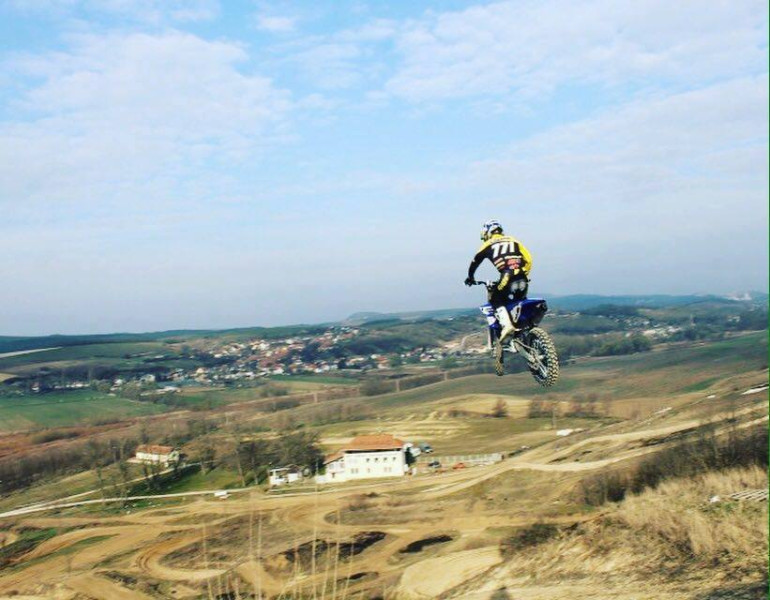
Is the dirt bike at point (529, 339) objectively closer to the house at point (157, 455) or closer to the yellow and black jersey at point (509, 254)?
the yellow and black jersey at point (509, 254)

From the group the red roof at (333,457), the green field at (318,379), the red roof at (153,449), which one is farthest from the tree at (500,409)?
the green field at (318,379)

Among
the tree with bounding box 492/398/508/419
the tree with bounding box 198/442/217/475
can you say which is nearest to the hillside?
the tree with bounding box 492/398/508/419

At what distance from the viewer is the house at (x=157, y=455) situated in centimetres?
8031

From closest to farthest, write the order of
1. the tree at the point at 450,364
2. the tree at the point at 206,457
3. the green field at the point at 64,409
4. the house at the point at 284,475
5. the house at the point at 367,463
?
1. the house at the point at 284,475
2. the house at the point at 367,463
3. the tree at the point at 206,457
4. the green field at the point at 64,409
5. the tree at the point at 450,364

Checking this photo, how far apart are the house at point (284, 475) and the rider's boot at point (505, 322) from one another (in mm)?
68989

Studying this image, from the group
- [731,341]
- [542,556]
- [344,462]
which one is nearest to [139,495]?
[344,462]

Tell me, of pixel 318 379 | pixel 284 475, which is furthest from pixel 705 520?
pixel 318 379

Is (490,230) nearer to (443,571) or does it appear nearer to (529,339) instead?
(529,339)

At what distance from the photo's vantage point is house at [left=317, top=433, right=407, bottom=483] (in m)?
74.7

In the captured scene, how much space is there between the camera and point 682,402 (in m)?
76.4

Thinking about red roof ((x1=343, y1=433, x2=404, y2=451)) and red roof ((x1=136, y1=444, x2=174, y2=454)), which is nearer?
red roof ((x1=343, y1=433, x2=404, y2=451))

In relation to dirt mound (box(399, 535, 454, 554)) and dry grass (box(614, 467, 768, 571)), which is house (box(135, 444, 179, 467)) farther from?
dry grass (box(614, 467, 768, 571))

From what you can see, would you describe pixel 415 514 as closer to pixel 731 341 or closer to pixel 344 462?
pixel 344 462

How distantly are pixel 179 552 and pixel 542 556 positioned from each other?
101 feet
